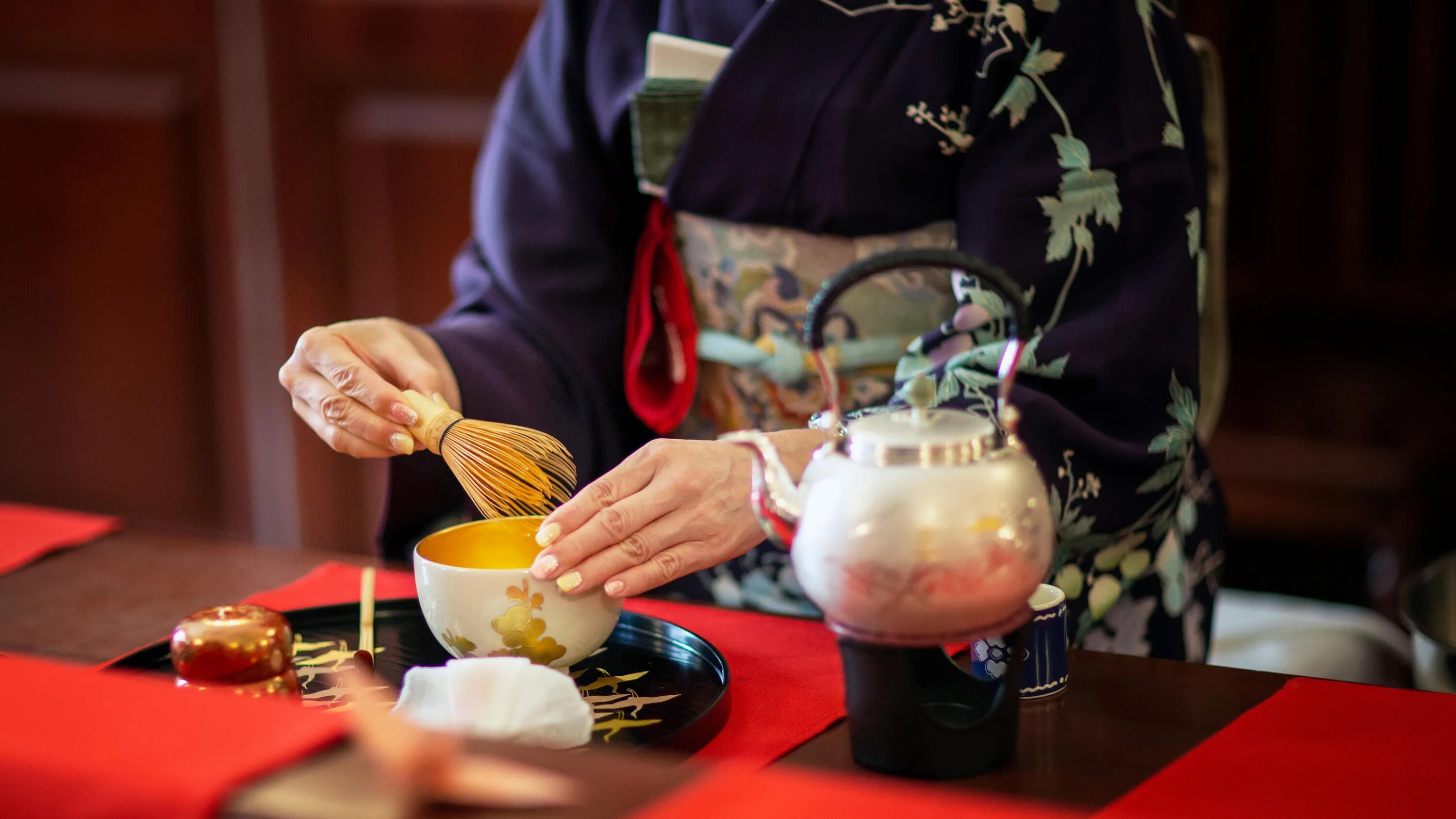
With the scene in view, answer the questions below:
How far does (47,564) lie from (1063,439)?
2.44 feet

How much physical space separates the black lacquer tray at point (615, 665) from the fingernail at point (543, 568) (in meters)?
0.07

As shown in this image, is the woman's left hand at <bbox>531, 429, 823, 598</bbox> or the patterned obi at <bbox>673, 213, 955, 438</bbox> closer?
the woman's left hand at <bbox>531, 429, 823, 598</bbox>

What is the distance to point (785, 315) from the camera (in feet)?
3.63

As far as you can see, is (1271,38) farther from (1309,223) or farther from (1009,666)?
(1009,666)

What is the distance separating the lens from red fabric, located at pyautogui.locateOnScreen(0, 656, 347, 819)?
1.49ft

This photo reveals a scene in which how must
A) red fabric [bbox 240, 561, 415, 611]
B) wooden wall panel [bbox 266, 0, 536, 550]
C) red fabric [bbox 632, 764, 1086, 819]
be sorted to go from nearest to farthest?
red fabric [bbox 632, 764, 1086, 819] < red fabric [bbox 240, 561, 415, 611] < wooden wall panel [bbox 266, 0, 536, 550]

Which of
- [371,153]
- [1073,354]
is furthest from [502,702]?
[371,153]

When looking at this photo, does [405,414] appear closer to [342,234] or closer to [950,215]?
[950,215]

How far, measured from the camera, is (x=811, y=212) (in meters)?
1.05

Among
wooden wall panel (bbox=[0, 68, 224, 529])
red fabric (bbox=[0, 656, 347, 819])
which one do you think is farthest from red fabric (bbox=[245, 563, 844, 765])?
wooden wall panel (bbox=[0, 68, 224, 529])

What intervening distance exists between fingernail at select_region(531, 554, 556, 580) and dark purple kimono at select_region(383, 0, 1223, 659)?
0.51 feet

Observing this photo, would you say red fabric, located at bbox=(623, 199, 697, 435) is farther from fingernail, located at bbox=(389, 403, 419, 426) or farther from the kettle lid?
the kettle lid

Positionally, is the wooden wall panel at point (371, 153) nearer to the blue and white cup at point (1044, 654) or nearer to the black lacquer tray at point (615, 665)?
the black lacquer tray at point (615, 665)

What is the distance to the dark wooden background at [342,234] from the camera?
2312mm
